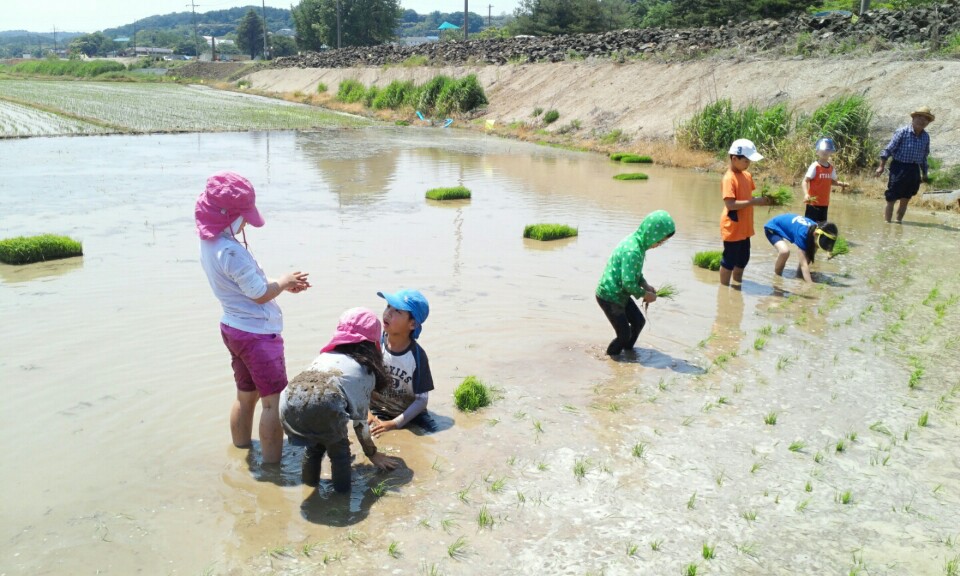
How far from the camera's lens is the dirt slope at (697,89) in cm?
1476

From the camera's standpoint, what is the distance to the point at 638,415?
477 centimetres

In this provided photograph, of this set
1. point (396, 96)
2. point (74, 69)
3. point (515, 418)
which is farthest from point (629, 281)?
point (74, 69)

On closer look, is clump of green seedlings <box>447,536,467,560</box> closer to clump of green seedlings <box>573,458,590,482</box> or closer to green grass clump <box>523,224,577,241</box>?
clump of green seedlings <box>573,458,590,482</box>

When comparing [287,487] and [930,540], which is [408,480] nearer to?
[287,487]

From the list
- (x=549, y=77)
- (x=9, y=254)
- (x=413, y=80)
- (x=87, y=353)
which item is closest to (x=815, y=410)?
(x=87, y=353)

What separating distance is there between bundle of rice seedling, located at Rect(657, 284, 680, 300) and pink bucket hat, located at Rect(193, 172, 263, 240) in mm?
4599

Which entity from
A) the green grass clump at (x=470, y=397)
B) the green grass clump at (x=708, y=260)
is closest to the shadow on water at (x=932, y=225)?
the green grass clump at (x=708, y=260)

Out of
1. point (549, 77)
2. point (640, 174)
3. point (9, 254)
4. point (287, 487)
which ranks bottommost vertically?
point (287, 487)

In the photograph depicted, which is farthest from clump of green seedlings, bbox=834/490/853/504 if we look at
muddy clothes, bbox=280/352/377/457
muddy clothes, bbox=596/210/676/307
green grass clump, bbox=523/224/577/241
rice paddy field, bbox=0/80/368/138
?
rice paddy field, bbox=0/80/368/138

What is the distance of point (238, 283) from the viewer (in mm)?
3730

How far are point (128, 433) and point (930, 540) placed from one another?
4269 mm

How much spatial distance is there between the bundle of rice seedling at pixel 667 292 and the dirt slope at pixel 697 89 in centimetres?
873

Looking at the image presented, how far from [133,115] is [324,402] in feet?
89.9

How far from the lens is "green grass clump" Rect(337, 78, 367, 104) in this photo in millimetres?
37819
